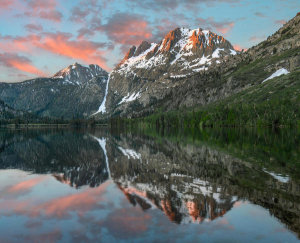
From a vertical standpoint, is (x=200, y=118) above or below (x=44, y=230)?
above

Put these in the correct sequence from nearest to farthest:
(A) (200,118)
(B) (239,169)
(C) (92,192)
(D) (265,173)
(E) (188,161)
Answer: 1. (C) (92,192)
2. (D) (265,173)
3. (B) (239,169)
4. (E) (188,161)
5. (A) (200,118)

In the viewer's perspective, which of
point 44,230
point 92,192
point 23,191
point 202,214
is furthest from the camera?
point 23,191

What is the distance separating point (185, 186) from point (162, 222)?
7.40 meters

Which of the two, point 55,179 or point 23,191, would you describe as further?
point 55,179

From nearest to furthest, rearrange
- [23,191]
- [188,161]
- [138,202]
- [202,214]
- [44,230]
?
[44,230]
[202,214]
[138,202]
[23,191]
[188,161]

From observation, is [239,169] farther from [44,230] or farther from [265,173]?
[44,230]

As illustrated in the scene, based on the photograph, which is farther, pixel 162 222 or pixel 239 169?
pixel 239 169

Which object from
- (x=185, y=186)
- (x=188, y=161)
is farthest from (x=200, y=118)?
(x=185, y=186)

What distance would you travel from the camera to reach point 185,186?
68.6 ft

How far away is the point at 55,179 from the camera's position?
2656cm

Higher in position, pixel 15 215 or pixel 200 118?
pixel 200 118

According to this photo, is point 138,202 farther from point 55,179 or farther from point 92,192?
point 55,179

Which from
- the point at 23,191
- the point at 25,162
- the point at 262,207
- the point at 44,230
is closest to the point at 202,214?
the point at 262,207

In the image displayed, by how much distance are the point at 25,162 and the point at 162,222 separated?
3107cm
